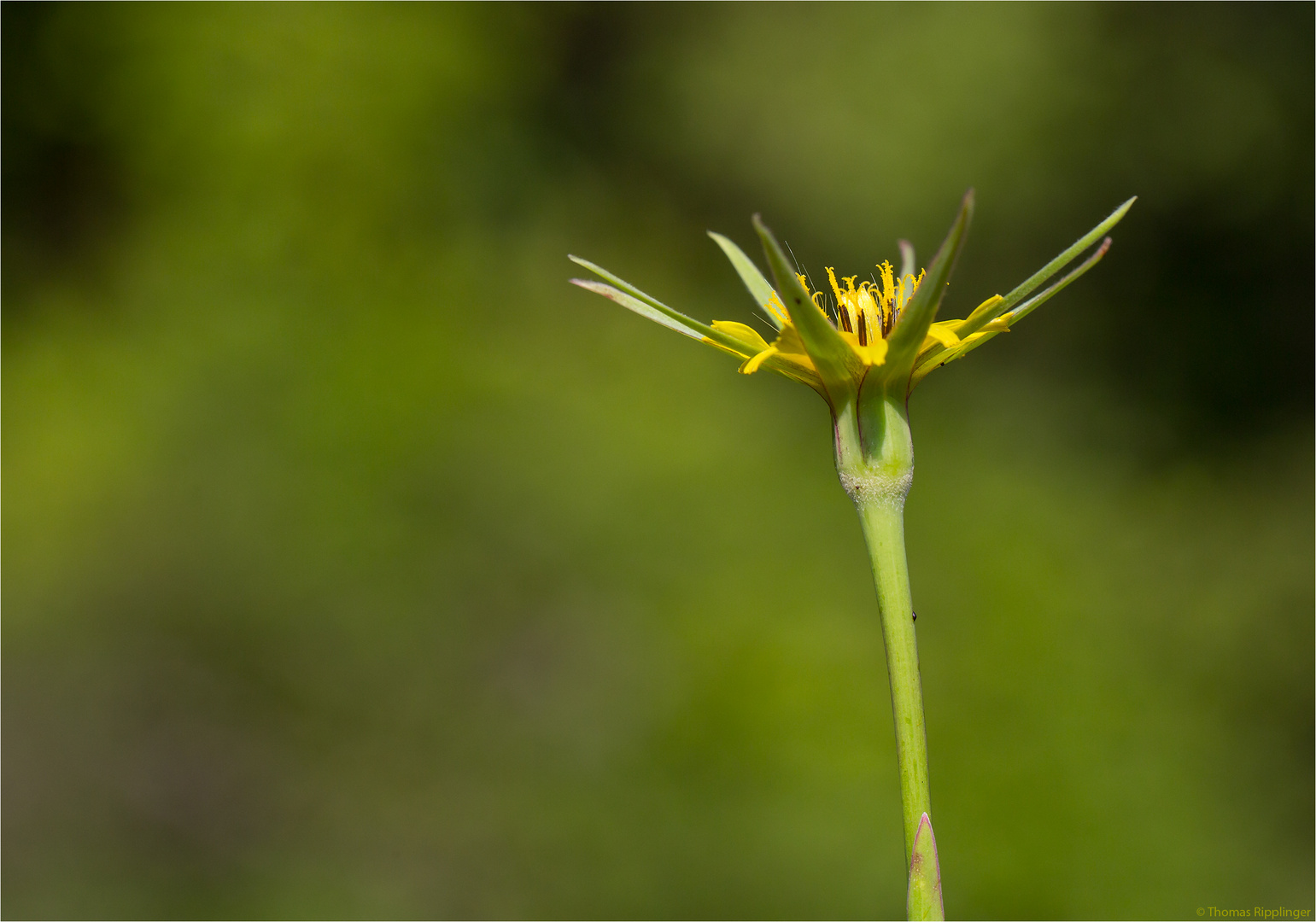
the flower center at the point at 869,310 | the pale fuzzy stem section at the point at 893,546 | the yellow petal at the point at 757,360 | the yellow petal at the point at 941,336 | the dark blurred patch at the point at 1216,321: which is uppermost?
the dark blurred patch at the point at 1216,321

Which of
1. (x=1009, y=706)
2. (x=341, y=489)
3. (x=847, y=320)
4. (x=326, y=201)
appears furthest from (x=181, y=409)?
(x=847, y=320)

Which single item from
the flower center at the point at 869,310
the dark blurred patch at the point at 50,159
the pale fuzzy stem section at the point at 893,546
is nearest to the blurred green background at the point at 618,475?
the dark blurred patch at the point at 50,159

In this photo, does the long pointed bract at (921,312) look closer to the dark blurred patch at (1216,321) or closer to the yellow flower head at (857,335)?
the yellow flower head at (857,335)

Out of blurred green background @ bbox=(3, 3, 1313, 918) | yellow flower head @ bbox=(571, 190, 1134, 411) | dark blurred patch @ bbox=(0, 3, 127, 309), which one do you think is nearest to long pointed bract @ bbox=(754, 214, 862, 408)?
yellow flower head @ bbox=(571, 190, 1134, 411)

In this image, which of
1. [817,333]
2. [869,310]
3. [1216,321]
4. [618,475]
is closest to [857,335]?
[869,310]

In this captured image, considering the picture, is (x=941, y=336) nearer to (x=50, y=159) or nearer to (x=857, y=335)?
(x=857, y=335)

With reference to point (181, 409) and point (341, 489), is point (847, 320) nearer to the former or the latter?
point (341, 489)
